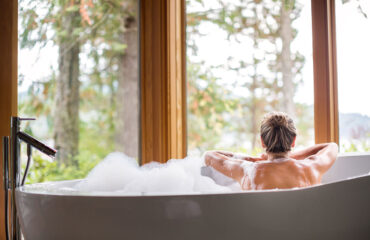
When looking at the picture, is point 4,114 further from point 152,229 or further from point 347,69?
point 347,69

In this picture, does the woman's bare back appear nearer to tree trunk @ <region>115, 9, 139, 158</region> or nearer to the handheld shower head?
the handheld shower head

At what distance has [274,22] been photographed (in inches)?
137

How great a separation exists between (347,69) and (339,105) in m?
0.21

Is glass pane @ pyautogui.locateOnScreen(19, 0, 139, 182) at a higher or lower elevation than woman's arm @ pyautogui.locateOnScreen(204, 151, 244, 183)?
higher

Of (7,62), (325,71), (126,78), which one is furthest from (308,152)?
(126,78)

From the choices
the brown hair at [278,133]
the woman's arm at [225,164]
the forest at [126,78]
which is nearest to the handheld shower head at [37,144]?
the woman's arm at [225,164]

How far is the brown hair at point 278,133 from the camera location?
1507 millimetres

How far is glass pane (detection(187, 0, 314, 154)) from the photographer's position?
3.35 m

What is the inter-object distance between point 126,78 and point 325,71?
261 centimetres

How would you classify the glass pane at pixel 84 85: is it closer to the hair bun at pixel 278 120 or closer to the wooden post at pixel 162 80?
the wooden post at pixel 162 80

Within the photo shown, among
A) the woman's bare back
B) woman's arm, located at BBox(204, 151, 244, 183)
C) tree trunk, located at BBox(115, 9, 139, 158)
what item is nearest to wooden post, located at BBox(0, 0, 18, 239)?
woman's arm, located at BBox(204, 151, 244, 183)

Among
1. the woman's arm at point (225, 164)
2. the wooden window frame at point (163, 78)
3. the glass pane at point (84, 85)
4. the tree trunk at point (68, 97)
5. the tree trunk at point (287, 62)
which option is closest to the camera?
the woman's arm at point (225, 164)

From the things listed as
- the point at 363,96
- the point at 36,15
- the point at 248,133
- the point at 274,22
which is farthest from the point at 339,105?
the point at 36,15

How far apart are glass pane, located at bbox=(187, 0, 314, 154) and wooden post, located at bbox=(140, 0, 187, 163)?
0.68 metres
